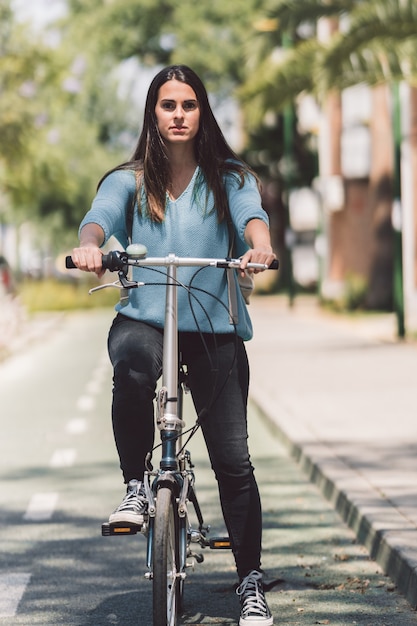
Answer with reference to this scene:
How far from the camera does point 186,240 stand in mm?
4820

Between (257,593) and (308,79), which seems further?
(308,79)

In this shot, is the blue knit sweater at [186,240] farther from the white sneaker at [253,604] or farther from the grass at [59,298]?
the grass at [59,298]

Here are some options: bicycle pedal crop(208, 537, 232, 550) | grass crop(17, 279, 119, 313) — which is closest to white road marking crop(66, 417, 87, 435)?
bicycle pedal crop(208, 537, 232, 550)

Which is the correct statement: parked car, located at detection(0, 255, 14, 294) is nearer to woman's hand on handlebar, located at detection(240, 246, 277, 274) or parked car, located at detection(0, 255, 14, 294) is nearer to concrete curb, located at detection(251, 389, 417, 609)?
concrete curb, located at detection(251, 389, 417, 609)

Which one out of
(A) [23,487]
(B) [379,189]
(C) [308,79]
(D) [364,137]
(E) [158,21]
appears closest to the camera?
(A) [23,487]

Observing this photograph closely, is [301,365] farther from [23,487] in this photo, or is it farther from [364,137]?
[364,137]

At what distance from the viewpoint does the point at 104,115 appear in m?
50.6

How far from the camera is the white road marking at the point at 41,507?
757cm

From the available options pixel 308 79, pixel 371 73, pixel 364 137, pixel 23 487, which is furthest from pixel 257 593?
pixel 364 137

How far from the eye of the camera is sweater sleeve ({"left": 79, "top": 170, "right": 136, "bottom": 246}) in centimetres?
469

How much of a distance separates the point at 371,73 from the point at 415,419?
10.0 metres

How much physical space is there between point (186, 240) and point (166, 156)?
1.00 feet

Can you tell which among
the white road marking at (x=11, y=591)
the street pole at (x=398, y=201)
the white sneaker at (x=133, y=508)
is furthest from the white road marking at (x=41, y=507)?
the street pole at (x=398, y=201)

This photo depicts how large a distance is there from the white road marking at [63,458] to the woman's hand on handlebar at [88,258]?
206 inches
